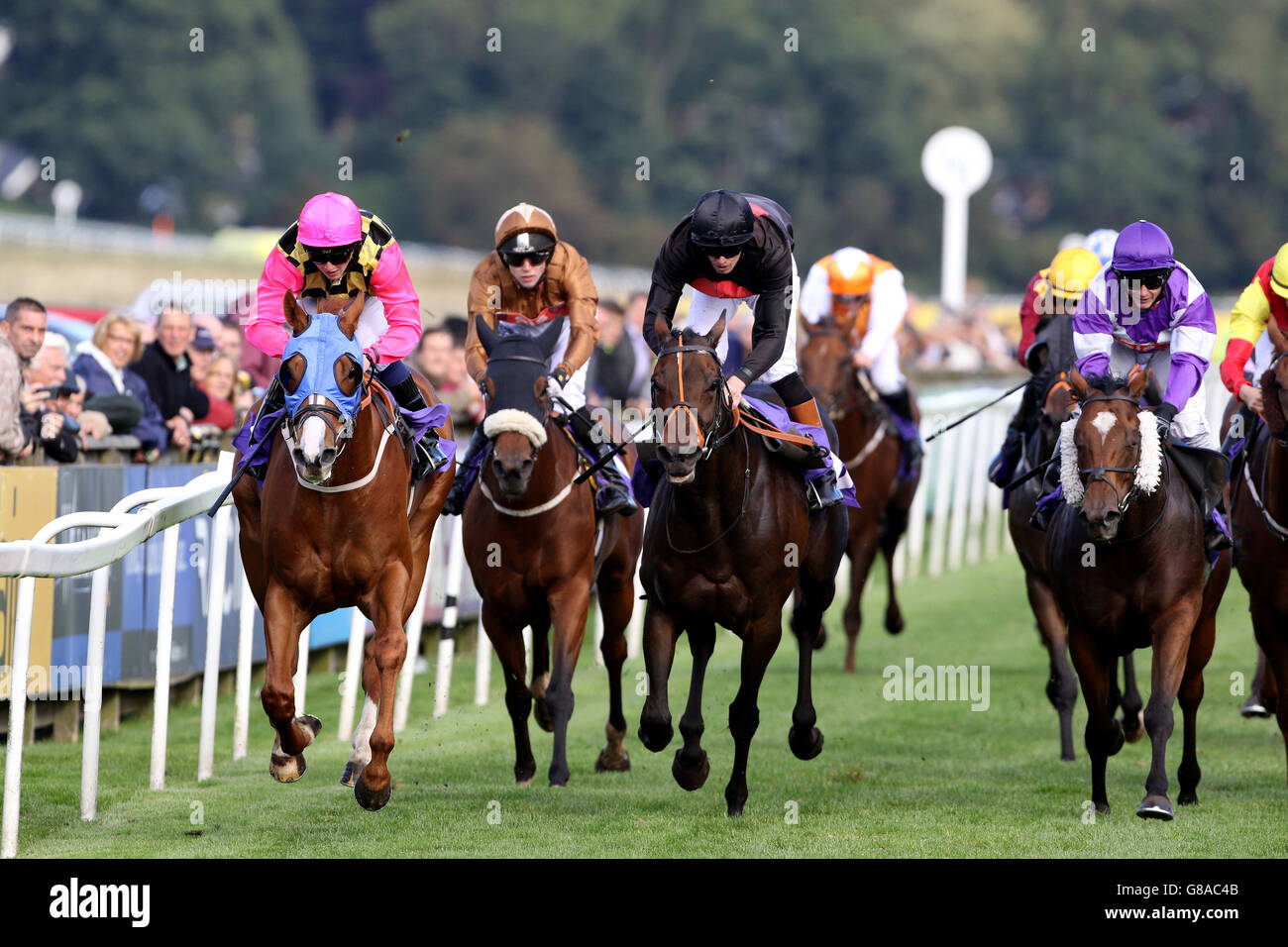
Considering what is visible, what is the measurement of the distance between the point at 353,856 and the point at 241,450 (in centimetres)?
150

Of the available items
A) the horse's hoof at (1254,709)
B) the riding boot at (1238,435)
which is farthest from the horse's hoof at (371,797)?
the horse's hoof at (1254,709)

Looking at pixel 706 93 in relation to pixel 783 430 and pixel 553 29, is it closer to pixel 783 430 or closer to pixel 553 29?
pixel 553 29

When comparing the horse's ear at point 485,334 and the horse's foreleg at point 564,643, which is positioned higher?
the horse's ear at point 485,334

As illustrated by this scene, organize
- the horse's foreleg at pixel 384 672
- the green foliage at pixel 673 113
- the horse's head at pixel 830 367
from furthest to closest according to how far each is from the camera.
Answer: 1. the green foliage at pixel 673 113
2. the horse's head at pixel 830 367
3. the horse's foreleg at pixel 384 672

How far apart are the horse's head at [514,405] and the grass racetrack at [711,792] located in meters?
1.13

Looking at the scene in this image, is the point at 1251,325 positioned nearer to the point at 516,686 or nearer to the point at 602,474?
the point at 602,474

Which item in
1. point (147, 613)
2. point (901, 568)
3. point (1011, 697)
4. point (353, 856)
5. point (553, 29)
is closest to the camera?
point (353, 856)

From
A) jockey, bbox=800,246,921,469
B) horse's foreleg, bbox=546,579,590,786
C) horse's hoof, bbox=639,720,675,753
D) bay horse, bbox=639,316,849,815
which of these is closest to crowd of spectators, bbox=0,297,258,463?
horse's foreleg, bbox=546,579,590,786

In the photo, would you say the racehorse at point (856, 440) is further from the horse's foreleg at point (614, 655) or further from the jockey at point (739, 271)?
the jockey at point (739, 271)

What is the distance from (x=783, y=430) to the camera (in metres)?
7.36

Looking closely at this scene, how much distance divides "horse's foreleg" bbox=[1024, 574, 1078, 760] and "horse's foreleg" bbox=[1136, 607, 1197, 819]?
148 cm

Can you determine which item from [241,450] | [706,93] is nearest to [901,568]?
[241,450]

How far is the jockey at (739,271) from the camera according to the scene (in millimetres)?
7059

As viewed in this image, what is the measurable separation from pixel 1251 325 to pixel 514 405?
2.75 metres
